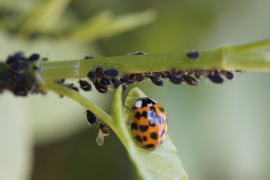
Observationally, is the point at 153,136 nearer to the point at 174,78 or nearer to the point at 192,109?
the point at 174,78

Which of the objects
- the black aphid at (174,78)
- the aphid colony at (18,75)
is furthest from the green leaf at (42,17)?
the black aphid at (174,78)

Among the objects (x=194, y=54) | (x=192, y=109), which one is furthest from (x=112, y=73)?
(x=192, y=109)

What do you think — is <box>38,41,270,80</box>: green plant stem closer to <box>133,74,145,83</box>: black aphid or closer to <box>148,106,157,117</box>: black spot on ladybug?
<box>133,74,145,83</box>: black aphid

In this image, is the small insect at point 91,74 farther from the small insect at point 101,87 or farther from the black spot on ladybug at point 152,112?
the black spot on ladybug at point 152,112

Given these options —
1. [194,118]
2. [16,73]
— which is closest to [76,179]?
[194,118]

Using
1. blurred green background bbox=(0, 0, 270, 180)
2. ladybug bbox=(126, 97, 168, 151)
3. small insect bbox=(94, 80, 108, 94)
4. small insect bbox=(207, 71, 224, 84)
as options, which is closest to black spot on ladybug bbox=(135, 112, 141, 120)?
ladybug bbox=(126, 97, 168, 151)

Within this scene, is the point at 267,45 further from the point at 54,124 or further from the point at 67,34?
the point at 54,124
